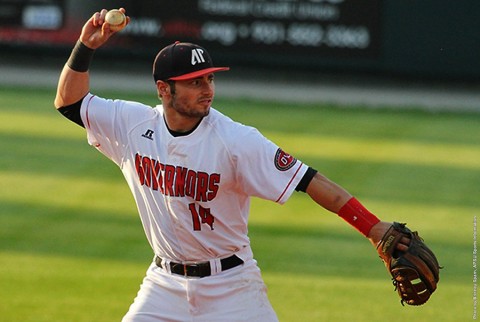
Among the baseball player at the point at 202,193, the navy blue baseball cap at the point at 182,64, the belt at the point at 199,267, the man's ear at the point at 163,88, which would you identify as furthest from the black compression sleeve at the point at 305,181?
the man's ear at the point at 163,88

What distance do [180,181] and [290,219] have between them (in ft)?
19.6

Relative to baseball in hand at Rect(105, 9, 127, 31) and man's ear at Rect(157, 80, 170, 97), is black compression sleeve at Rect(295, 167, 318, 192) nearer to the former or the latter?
man's ear at Rect(157, 80, 170, 97)

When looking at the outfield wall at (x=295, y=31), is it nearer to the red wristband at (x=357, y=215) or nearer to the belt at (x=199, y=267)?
the belt at (x=199, y=267)

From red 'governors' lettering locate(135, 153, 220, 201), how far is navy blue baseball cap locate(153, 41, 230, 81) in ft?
1.64

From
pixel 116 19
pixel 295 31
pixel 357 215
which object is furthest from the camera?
pixel 295 31

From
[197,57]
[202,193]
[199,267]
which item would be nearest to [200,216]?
[202,193]

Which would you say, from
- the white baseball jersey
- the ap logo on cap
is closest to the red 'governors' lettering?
the white baseball jersey

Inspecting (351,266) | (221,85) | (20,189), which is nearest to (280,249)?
(351,266)

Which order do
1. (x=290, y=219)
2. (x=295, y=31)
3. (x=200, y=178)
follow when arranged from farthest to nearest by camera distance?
(x=295, y=31), (x=290, y=219), (x=200, y=178)

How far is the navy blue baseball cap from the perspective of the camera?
6.43 metres

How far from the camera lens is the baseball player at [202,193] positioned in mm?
6332

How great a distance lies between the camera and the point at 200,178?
645cm

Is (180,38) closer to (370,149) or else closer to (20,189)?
(370,149)

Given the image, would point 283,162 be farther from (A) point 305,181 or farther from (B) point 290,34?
(B) point 290,34
